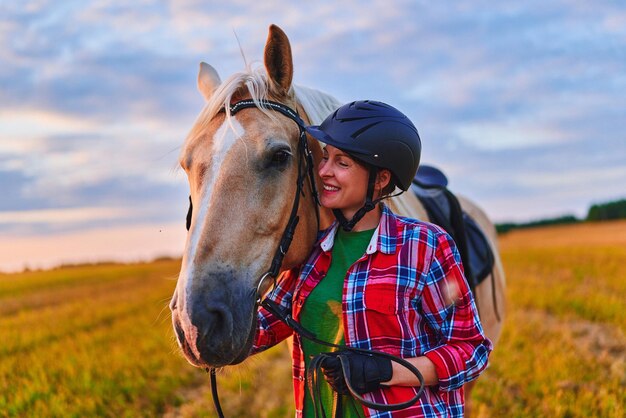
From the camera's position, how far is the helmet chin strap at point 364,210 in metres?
2.25

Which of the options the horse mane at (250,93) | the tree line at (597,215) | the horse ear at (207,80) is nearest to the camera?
the horse mane at (250,93)

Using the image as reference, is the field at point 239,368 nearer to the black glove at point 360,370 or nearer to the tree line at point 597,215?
the black glove at point 360,370

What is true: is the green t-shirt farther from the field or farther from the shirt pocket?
the field

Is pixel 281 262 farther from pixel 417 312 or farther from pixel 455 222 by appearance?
pixel 455 222

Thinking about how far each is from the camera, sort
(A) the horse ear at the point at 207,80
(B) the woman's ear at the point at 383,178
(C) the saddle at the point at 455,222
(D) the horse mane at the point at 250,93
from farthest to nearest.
→ (C) the saddle at the point at 455,222
(A) the horse ear at the point at 207,80
(D) the horse mane at the point at 250,93
(B) the woman's ear at the point at 383,178

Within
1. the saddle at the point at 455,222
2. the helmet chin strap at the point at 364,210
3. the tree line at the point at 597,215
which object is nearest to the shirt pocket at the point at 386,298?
the helmet chin strap at the point at 364,210

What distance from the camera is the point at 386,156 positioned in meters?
2.30

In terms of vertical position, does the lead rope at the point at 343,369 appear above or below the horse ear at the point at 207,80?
below

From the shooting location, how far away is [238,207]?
7.20 ft

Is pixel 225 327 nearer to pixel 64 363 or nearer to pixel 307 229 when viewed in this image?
pixel 307 229

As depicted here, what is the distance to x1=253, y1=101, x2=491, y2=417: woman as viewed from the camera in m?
2.07

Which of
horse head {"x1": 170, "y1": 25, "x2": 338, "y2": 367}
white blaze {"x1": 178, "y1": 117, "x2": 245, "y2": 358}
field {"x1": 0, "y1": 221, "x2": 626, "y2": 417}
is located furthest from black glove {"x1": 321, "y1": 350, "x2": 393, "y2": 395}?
field {"x1": 0, "y1": 221, "x2": 626, "y2": 417}

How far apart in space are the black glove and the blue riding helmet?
2.67 ft

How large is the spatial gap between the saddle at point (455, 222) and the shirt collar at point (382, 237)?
4.71ft
